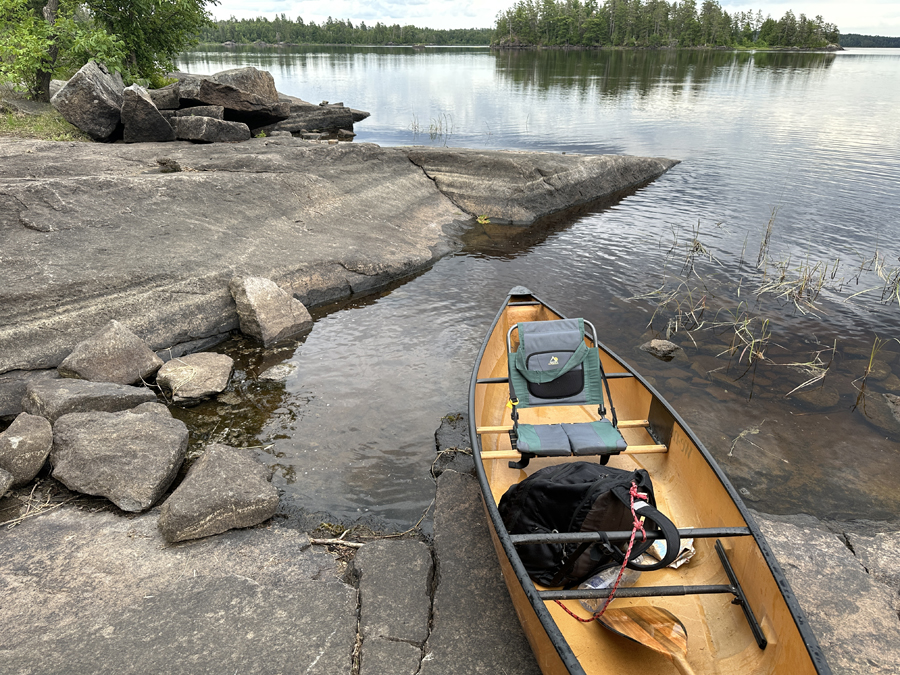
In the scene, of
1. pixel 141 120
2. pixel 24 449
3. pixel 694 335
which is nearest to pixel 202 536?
pixel 24 449

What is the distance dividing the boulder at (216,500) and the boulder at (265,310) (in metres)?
3.29

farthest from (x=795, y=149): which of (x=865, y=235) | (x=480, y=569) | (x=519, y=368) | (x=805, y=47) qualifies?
(x=805, y=47)

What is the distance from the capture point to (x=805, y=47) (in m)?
103

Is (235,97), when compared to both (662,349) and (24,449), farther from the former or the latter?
(662,349)

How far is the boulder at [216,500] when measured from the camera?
411 cm

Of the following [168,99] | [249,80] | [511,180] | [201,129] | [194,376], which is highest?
[249,80]

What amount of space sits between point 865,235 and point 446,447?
40.1ft

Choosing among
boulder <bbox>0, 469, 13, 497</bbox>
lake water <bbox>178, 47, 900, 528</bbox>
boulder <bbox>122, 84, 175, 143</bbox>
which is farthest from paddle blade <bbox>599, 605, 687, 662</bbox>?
boulder <bbox>122, 84, 175, 143</bbox>

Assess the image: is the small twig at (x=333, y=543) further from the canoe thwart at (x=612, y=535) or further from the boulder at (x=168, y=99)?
the boulder at (x=168, y=99)

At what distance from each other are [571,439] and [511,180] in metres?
11.5

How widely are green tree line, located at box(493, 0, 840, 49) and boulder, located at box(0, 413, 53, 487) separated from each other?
120329 millimetres

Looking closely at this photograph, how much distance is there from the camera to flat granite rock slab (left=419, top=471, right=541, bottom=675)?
3271 mm

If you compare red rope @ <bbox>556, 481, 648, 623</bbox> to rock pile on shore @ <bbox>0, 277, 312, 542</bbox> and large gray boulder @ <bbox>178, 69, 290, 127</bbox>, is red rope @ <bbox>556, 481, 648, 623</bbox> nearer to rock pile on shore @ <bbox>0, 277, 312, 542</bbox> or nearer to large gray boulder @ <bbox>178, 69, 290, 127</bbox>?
rock pile on shore @ <bbox>0, 277, 312, 542</bbox>

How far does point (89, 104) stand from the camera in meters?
12.5
